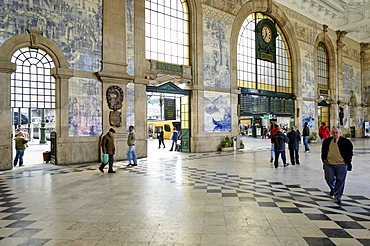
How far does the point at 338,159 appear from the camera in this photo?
5.41m

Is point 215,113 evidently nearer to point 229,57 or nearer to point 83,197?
point 229,57

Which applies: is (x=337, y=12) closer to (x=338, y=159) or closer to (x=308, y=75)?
(x=308, y=75)

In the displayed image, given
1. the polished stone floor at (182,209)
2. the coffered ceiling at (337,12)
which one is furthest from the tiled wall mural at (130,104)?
the coffered ceiling at (337,12)

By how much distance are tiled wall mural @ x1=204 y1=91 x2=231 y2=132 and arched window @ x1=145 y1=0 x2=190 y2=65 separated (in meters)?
2.72

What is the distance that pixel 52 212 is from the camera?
16.3 feet

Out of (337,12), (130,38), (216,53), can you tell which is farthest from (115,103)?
(337,12)

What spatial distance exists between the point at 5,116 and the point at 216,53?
460 inches

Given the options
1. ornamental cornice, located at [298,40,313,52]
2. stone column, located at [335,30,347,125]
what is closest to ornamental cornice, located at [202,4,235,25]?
ornamental cornice, located at [298,40,313,52]

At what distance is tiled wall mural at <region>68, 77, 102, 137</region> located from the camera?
36.7ft

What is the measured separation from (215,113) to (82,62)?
8264mm

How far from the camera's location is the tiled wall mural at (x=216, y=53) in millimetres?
15992

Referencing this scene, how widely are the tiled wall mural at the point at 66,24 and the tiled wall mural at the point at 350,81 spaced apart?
1047 inches

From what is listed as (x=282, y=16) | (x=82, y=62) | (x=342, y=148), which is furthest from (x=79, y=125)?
(x=282, y=16)

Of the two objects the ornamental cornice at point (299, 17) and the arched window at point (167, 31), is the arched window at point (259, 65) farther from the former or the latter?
the arched window at point (167, 31)
